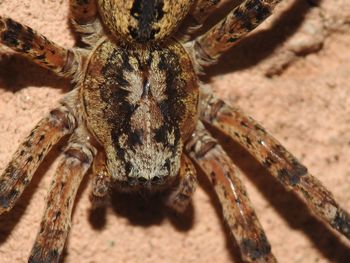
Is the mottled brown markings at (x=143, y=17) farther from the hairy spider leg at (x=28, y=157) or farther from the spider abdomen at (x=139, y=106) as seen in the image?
the hairy spider leg at (x=28, y=157)

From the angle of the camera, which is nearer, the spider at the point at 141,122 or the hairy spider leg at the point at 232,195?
the spider at the point at 141,122

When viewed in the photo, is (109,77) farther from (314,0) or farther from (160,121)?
(314,0)

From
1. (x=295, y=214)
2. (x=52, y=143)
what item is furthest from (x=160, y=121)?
(x=295, y=214)

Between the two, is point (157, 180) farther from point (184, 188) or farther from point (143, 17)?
point (143, 17)

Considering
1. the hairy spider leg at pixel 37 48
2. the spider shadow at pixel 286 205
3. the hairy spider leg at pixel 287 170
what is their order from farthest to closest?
the spider shadow at pixel 286 205 → the hairy spider leg at pixel 287 170 → the hairy spider leg at pixel 37 48

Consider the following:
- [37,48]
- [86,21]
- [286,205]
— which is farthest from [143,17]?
[286,205]

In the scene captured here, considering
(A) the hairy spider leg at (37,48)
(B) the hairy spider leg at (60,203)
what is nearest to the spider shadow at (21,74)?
(A) the hairy spider leg at (37,48)
